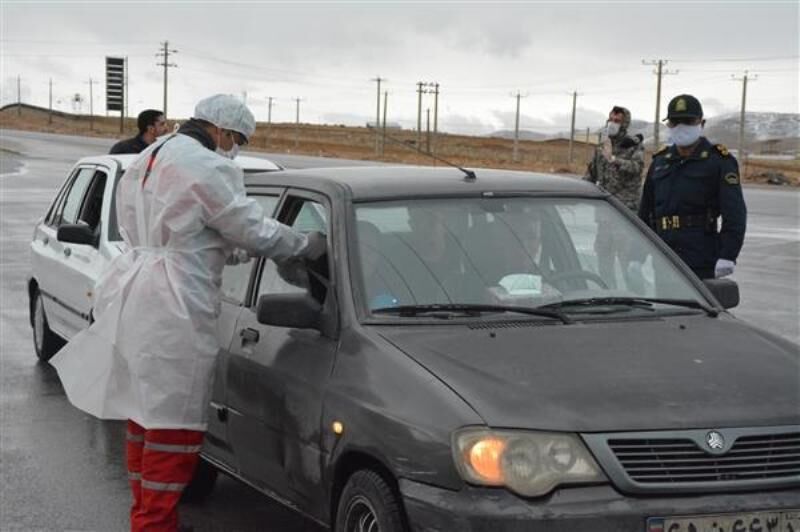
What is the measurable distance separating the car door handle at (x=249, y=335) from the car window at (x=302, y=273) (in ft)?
0.66

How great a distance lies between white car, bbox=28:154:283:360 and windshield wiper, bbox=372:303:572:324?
11.4 feet

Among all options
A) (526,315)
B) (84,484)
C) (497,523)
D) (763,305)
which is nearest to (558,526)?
(497,523)

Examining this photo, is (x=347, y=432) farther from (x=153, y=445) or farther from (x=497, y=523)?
(x=153, y=445)

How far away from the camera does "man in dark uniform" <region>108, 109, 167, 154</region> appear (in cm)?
1178

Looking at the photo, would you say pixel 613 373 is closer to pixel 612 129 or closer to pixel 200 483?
pixel 200 483

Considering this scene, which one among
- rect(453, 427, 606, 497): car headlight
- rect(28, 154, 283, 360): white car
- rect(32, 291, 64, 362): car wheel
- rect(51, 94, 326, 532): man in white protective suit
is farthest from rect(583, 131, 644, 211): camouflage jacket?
rect(453, 427, 606, 497): car headlight

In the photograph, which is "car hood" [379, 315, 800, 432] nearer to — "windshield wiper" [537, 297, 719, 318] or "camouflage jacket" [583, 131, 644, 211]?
"windshield wiper" [537, 297, 719, 318]

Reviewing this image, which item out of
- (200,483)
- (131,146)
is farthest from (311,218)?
(131,146)

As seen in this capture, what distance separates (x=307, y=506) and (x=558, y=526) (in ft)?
4.42

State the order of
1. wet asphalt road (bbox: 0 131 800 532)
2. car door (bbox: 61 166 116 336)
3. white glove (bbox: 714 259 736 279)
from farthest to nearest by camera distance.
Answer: car door (bbox: 61 166 116 336) → white glove (bbox: 714 259 736 279) → wet asphalt road (bbox: 0 131 800 532)

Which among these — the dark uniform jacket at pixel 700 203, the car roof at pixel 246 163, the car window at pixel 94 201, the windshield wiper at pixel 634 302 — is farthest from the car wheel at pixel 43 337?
the windshield wiper at pixel 634 302

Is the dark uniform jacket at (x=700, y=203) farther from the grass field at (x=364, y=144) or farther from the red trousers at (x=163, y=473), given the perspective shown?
the grass field at (x=364, y=144)

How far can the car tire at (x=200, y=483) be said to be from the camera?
6.20 m

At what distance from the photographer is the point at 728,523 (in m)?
3.70
